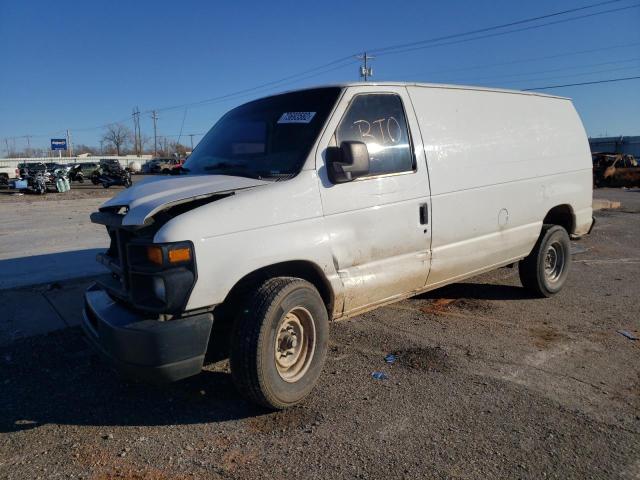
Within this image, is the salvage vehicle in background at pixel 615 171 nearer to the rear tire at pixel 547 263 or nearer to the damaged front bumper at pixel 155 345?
the rear tire at pixel 547 263

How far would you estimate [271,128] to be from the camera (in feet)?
13.4

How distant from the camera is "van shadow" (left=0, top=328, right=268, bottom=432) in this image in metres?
3.39

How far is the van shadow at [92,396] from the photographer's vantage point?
339cm

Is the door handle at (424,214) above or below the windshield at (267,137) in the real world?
below

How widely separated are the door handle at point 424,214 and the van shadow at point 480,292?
2040 mm

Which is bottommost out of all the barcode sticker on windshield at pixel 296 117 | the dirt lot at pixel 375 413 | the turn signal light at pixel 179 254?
the dirt lot at pixel 375 413

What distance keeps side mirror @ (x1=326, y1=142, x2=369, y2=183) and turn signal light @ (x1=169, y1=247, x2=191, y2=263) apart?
3.96ft

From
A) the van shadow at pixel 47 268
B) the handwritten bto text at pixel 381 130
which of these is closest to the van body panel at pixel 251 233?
the handwritten bto text at pixel 381 130

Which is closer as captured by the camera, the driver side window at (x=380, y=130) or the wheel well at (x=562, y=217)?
the driver side window at (x=380, y=130)

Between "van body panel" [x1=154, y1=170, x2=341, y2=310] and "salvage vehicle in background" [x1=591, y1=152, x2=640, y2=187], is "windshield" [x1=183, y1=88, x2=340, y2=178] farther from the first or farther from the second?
"salvage vehicle in background" [x1=591, y1=152, x2=640, y2=187]

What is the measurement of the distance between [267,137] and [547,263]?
3917 millimetres

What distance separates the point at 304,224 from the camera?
3.46 metres

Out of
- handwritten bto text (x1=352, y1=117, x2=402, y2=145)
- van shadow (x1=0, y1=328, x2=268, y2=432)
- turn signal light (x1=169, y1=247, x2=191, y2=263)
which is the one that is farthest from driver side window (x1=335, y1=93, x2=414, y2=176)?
van shadow (x1=0, y1=328, x2=268, y2=432)

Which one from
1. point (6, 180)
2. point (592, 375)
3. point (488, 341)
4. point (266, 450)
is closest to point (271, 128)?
point (266, 450)
